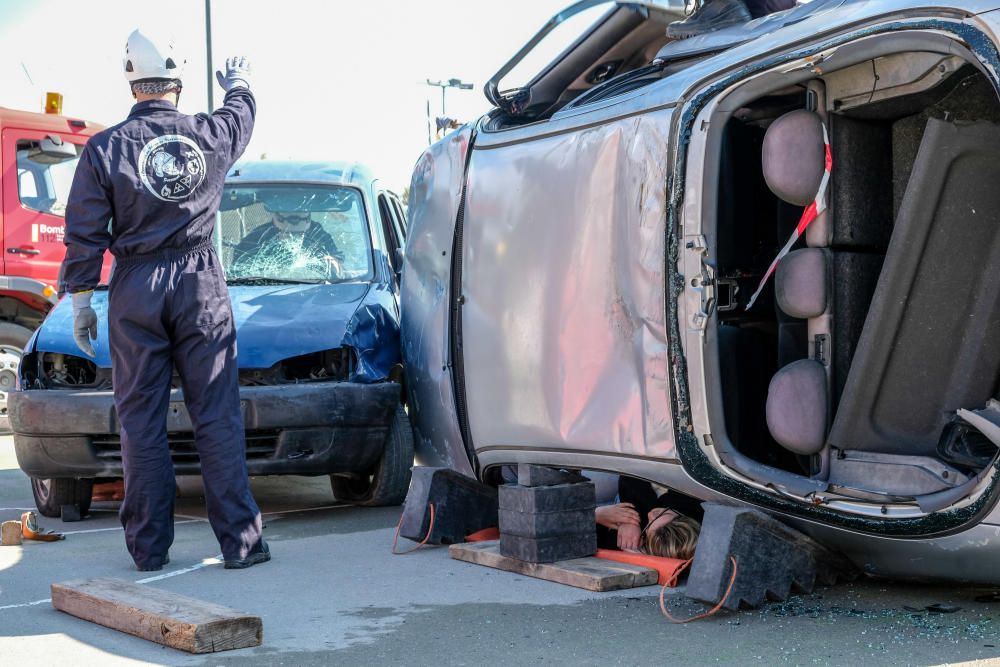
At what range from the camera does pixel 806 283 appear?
3.96 metres

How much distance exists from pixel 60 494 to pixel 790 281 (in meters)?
3.95

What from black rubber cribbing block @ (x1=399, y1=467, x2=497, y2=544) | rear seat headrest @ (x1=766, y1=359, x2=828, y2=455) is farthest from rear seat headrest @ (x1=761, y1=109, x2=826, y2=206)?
black rubber cribbing block @ (x1=399, y1=467, x2=497, y2=544)

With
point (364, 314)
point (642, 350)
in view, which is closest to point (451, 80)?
point (364, 314)

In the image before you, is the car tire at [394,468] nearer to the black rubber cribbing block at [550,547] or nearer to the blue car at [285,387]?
the blue car at [285,387]

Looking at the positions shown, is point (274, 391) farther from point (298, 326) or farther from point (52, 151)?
point (52, 151)

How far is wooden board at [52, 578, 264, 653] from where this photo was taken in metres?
3.47

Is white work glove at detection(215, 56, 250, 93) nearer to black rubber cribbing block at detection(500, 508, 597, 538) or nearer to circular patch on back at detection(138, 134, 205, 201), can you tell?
circular patch on back at detection(138, 134, 205, 201)

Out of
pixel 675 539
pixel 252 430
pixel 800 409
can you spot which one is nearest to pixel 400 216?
pixel 252 430

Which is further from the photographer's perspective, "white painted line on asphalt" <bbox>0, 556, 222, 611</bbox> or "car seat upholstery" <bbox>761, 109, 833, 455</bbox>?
"white painted line on asphalt" <bbox>0, 556, 222, 611</bbox>

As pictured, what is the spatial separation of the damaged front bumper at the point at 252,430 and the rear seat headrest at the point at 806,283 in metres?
2.50

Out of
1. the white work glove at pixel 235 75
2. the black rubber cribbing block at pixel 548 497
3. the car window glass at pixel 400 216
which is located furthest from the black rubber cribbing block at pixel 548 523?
the car window glass at pixel 400 216

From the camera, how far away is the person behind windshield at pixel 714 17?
436 cm

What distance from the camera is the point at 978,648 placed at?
324 centimetres

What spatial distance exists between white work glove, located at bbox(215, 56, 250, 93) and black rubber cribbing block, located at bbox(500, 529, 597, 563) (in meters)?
2.22
